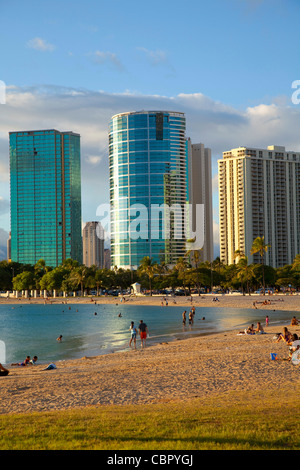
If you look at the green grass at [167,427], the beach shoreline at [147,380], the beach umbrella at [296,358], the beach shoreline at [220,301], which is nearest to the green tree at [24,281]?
the beach shoreline at [220,301]

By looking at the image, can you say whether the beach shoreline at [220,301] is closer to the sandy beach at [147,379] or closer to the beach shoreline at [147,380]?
the sandy beach at [147,379]

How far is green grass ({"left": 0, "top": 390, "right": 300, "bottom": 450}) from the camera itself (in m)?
8.05

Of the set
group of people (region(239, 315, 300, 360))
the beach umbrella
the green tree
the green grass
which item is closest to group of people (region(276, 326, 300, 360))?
group of people (region(239, 315, 300, 360))

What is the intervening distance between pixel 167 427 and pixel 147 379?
9.65 meters

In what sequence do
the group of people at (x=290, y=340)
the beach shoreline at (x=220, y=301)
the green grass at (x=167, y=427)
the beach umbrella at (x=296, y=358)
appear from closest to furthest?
the green grass at (x=167, y=427)
the beach umbrella at (x=296, y=358)
the group of people at (x=290, y=340)
the beach shoreline at (x=220, y=301)

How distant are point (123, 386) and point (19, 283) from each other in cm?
14829

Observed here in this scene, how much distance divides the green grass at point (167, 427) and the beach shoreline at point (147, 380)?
2.29 m

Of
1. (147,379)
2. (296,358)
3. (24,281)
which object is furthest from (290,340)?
(24,281)

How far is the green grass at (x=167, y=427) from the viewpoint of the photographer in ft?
26.4

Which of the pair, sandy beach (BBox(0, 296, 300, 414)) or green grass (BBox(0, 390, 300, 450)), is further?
sandy beach (BBox(0, 296, 300, 414))

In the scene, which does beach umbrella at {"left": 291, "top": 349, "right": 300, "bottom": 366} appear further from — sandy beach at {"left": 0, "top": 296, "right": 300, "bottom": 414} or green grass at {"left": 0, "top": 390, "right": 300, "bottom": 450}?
green grass at {"left": 0, "top": 390, "right": 300, "bottom": 450}

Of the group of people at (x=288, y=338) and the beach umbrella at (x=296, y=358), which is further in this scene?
the group of people at (x=288, y=338)

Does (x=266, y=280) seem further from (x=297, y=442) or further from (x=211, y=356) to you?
(x=297, y=442)

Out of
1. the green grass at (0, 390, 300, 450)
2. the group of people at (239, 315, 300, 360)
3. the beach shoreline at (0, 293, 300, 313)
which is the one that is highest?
the green grass at (0, 390, 300, 450)
